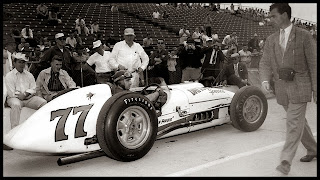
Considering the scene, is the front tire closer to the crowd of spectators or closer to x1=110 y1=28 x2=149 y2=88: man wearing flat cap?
the crowd of spectators

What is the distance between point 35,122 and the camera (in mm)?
4188

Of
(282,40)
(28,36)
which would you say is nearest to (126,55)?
(282,40)

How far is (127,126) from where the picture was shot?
4.46 metres

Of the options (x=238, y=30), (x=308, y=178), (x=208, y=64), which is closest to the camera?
(x=308, y=178)

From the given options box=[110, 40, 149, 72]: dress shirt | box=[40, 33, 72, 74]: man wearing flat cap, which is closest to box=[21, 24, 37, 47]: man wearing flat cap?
box=[40, 33, 72, 74]: man wearing flat cap

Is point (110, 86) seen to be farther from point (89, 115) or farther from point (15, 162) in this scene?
point (15, 162)

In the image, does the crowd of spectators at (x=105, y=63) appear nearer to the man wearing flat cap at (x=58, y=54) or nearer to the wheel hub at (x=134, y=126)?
the man wearing flat cap at (x=58, y=54)

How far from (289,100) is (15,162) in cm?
310

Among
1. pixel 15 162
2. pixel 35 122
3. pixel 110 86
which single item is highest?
pixel 110 86

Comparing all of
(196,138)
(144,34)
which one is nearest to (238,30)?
(144,34)

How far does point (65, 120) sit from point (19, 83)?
1.95 meters

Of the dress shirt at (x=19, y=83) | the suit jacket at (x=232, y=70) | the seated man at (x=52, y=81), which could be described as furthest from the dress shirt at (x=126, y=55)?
the suit jacket at (x=232, y=70)

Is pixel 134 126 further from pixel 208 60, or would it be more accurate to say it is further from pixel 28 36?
pixel 28 36

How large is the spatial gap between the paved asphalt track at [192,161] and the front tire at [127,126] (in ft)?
0.54
